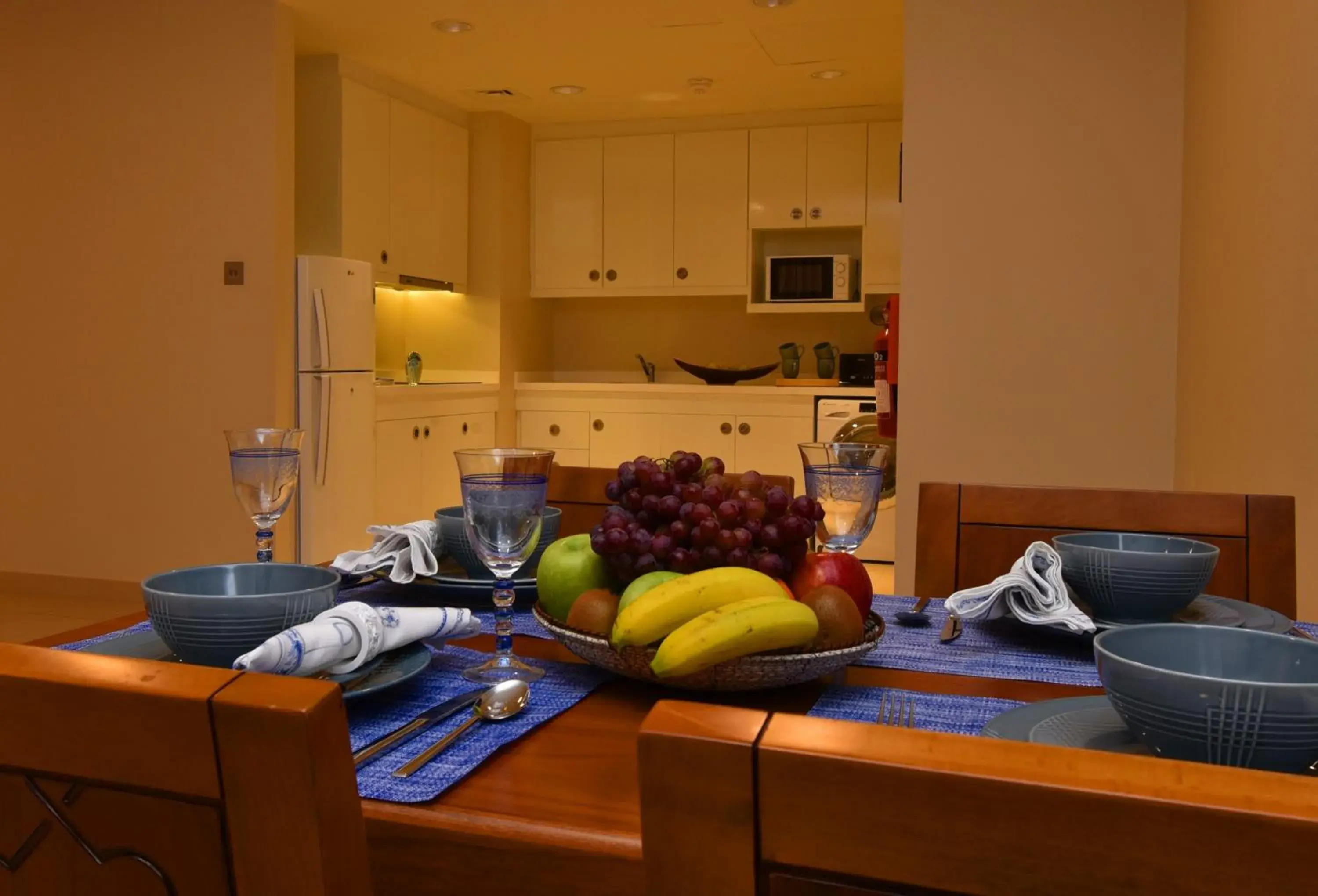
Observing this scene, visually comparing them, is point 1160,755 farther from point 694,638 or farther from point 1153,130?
point 1153,130

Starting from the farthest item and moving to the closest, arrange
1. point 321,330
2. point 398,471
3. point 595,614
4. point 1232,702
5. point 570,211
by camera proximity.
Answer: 1. point 570,211
2. point 398,471
3. point 321,330
4. point 595,614
5. point 1232,702

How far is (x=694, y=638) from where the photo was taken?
2.65 ft

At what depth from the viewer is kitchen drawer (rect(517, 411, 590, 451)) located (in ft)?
19.8

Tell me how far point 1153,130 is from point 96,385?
4119mm

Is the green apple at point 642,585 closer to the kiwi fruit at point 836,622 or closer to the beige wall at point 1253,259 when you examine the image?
the kiwi fruit at point 836,622

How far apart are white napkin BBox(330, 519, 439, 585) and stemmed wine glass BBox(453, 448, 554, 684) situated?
299 mm

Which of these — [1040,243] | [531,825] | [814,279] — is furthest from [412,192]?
[531,825]

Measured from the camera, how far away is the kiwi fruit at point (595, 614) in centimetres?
93

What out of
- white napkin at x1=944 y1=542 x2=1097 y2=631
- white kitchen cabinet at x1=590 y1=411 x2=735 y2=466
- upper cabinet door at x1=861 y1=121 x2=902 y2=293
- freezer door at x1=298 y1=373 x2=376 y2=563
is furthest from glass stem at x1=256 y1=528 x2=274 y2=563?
upper cabinet door at x1=861 y1=121 x2=902 y2=293

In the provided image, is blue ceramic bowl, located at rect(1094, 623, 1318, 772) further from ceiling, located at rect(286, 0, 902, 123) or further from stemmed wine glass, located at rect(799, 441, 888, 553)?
ceiling, located at rect(286, 0, 902, 123)

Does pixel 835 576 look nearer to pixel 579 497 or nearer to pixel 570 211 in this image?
pixel 579 497

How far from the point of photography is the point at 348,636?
0.87m

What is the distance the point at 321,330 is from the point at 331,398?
277 millimetres

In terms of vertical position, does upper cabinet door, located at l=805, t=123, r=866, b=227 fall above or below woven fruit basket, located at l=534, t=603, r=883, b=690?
above
